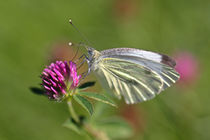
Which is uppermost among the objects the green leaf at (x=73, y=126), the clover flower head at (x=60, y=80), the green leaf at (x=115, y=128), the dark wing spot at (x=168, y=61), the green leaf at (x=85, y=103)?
the clover flower head at (x=60, y=80)

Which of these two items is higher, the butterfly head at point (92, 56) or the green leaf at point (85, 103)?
the butterfly head at point (92, 56)

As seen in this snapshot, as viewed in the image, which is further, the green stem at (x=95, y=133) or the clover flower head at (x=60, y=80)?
the green stem at (x=95, y=133)

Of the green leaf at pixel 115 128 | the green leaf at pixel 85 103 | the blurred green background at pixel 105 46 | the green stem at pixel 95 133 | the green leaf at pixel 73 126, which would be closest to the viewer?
the green leaf at pixel 85 103

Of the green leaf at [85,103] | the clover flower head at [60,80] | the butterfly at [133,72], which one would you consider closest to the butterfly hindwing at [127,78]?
the butterfly at [133,72]

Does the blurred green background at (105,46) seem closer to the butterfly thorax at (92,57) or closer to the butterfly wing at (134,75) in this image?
the butterfly wing at (134,75)

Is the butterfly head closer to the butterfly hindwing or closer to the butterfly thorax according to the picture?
the butterfly thorax

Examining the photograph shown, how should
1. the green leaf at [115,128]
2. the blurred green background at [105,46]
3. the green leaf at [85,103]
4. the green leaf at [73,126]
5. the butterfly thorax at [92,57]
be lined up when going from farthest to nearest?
the blurred green background at [105,46] < the green leaf at [115,128] < the butterfly thorax at [92,57] < the green leaf at [73,126] < the green leaf at [85,103]
